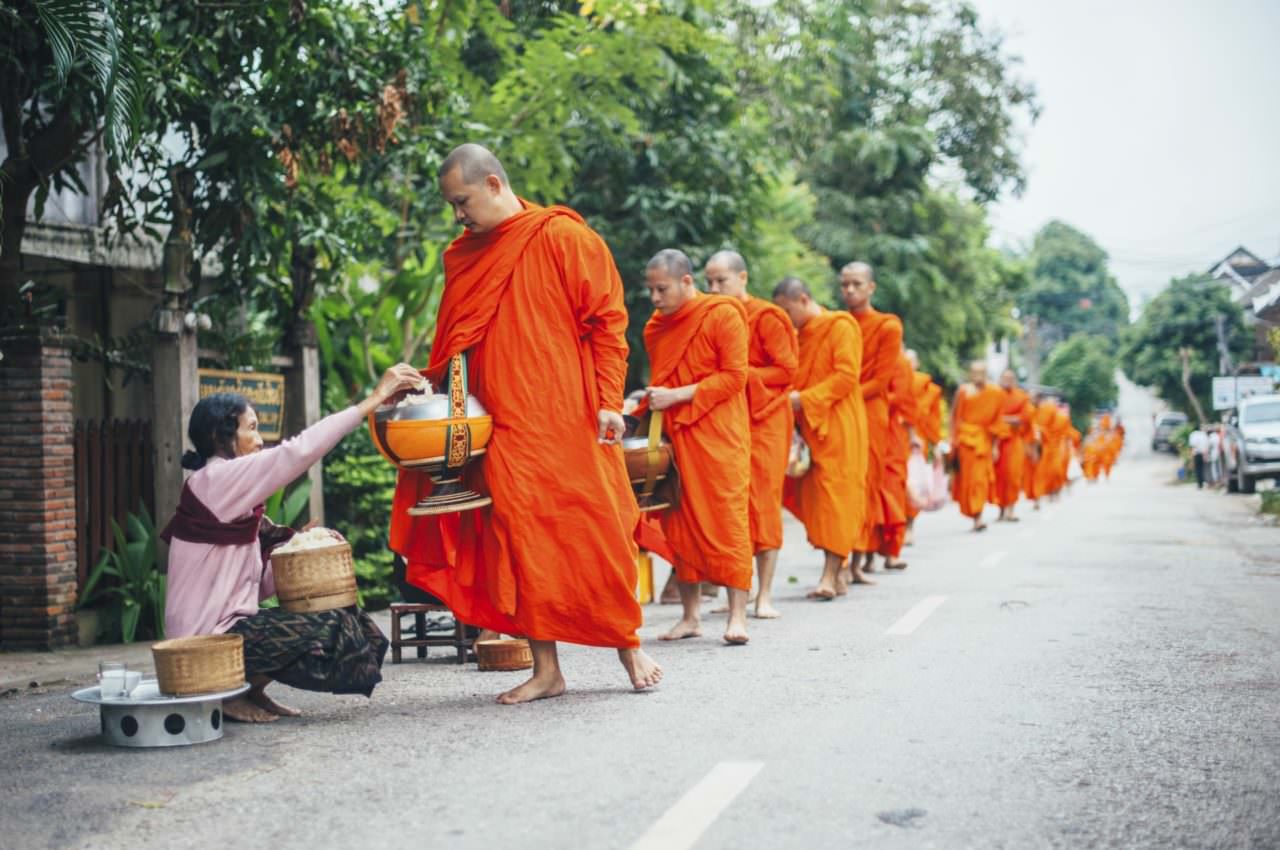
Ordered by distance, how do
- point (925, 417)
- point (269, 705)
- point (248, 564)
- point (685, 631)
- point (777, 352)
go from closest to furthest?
point (248, 564), point (269, 705), point (685, 631), point (777, 352), point (925, 417)

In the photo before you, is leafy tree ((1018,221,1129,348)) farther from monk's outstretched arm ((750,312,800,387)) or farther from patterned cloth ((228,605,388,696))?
patterned cloth ((228,605,388,696))

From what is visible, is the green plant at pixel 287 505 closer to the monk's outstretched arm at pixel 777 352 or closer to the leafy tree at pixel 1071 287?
the monk's outstretched arm at pixel 777 352

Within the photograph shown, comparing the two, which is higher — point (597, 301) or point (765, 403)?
point (597, 301)

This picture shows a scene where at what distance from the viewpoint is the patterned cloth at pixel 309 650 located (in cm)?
571

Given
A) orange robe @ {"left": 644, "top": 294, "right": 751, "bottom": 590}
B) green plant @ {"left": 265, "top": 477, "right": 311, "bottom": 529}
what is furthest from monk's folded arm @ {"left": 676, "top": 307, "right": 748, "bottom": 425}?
green plant @ {"left": 265, "top": 477, "right": 311, "bottom": 529}

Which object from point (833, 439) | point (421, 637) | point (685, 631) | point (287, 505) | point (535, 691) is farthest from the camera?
point (287, 505)

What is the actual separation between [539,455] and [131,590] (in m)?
4.45

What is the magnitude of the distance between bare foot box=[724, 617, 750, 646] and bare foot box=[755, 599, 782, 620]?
3.82ft

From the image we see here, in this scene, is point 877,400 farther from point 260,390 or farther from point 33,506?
point 33,506

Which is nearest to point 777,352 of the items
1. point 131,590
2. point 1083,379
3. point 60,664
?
point 131,590

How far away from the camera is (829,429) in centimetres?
1036

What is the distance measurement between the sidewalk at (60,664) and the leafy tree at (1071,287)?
103m

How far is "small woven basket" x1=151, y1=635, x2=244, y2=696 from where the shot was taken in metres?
5.35

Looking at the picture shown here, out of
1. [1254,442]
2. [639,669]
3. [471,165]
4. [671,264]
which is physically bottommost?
[639,669]
